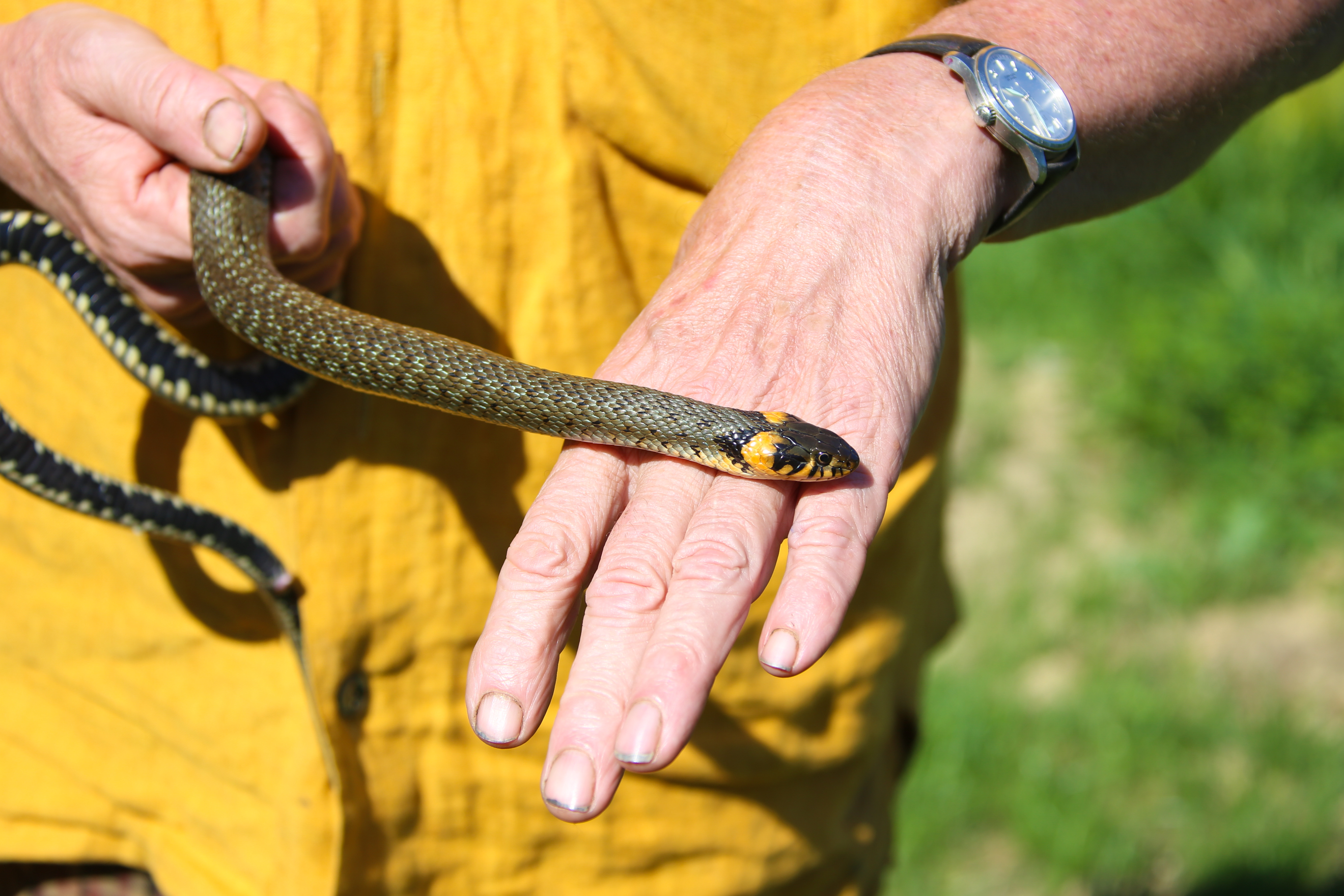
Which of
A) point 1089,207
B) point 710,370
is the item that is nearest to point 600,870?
point 710,370

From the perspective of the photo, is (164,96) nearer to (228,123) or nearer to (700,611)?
(228,123)

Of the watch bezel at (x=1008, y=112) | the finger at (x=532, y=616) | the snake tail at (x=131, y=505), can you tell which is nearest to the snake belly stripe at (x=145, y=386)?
the snake tail at (x=131, y=505)

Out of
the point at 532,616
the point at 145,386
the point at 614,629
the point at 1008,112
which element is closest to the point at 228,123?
the point at 145,386

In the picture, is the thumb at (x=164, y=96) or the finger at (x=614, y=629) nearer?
the finger at (x=614, y=629)

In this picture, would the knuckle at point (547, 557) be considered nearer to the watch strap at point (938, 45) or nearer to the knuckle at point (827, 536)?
the knuckle at point (827, 536)

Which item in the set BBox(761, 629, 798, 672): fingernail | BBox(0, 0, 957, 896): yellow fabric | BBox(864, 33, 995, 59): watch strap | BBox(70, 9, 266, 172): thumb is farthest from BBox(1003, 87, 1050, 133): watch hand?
BBox(70, 9, 266, 172): thumb
